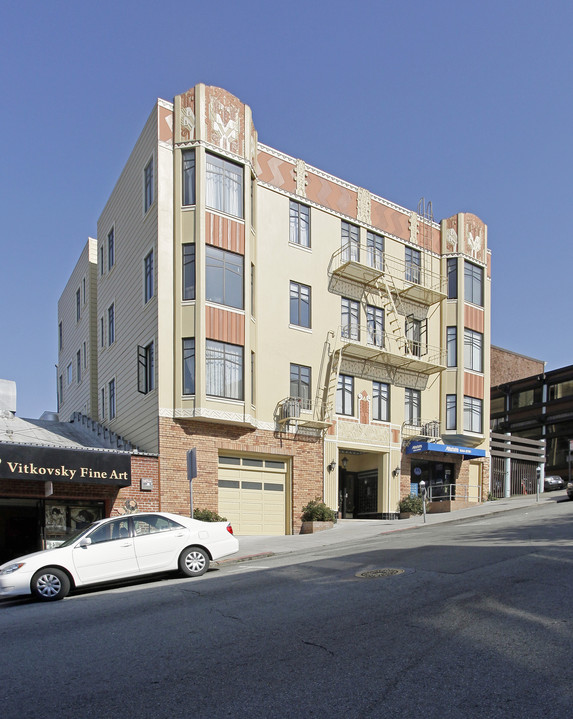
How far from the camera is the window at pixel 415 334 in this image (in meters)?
29.8

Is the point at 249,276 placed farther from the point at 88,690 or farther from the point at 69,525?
the point at 88,690

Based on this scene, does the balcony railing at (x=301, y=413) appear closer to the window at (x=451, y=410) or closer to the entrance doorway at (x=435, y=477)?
the entrance doorway at (x=435, y=477)

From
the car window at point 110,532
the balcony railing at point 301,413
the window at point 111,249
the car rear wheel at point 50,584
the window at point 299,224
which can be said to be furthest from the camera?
the window at point 111,249

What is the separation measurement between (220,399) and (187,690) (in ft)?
54.7

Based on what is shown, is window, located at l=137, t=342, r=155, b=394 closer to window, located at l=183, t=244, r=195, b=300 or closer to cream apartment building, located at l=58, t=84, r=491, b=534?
cream apartment building, located at l=58, t=84, r=491, b=534

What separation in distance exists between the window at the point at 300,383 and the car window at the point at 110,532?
12882 mm

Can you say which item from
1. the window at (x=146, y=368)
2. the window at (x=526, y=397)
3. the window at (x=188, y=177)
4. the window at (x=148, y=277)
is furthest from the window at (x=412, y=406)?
the window at (x=526, y=397)

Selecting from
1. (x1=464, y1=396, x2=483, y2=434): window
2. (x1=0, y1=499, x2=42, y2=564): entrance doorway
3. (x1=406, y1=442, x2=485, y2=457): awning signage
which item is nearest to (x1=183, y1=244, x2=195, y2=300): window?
(x1=0, y1=499, x2=42, y2=564): entrance doorway

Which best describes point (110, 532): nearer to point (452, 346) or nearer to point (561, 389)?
point (452, 346)

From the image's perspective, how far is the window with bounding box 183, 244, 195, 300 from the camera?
74.0ft

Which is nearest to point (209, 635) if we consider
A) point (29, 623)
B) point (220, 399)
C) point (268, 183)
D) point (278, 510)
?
point (29, 623)

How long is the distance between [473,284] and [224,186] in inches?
556

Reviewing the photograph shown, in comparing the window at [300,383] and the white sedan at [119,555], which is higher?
the window at [300,383]

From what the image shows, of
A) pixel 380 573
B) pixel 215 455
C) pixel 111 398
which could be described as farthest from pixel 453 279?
pixel 380 573
